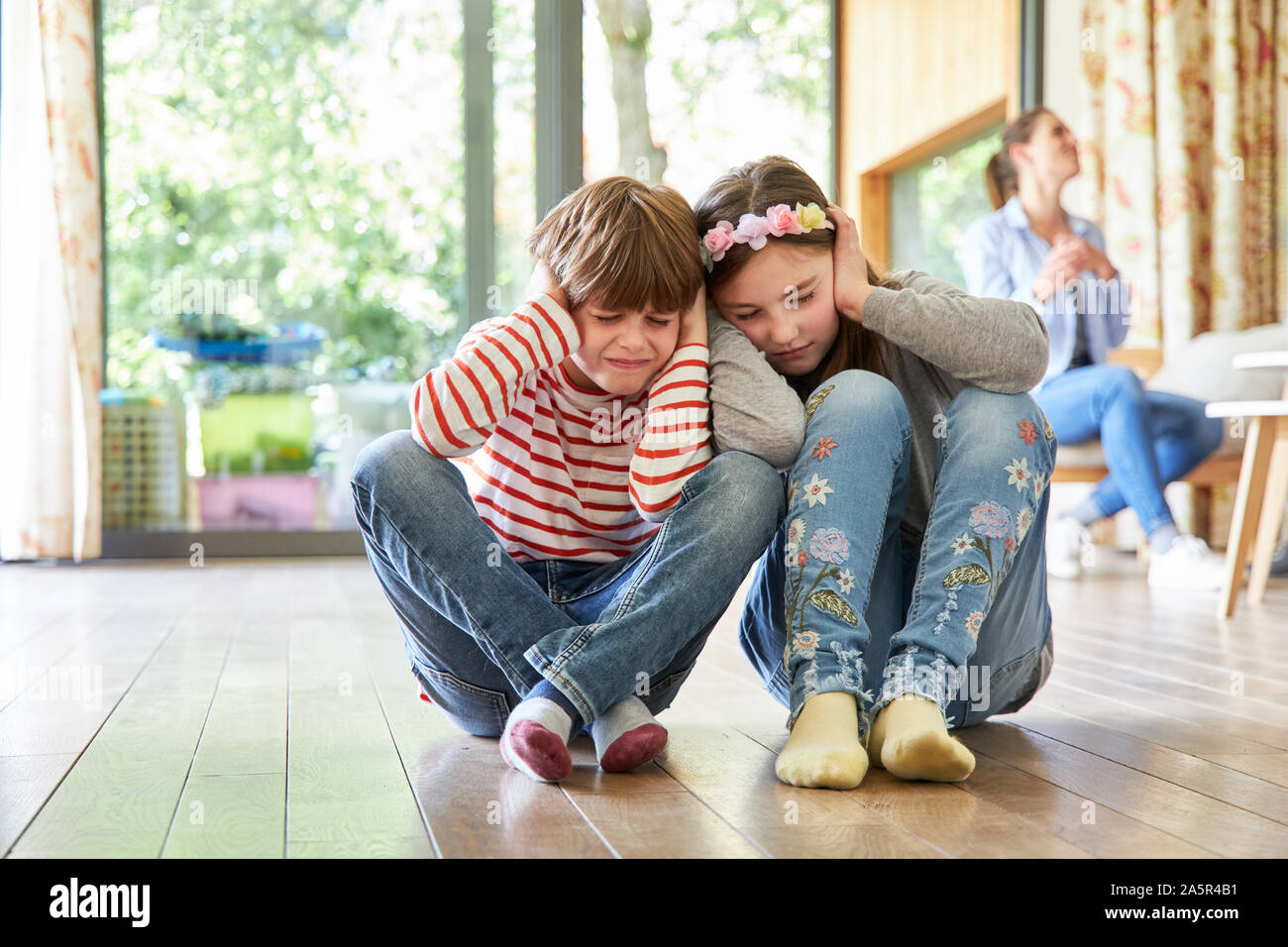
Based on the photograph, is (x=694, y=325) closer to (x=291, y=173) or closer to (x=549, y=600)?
(x=549, y=600)

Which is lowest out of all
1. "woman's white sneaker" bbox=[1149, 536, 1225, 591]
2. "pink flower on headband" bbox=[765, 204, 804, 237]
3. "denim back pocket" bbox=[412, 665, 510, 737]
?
"woman's white sneaker" bbox=[1149, 536, 1225, 591]

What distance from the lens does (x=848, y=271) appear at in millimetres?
1200

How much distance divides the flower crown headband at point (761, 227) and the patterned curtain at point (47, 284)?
274 cm

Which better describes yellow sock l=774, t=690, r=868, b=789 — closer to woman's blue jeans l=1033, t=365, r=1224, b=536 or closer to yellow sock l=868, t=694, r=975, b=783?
yellow sock l=868, t=694, r=975, b=783

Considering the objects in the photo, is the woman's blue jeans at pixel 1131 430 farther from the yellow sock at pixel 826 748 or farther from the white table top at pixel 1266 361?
the yellow sock at pixel 826 748

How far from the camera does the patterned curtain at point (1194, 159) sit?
359 centimetres

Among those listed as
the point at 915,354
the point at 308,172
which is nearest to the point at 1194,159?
the point at 308,172

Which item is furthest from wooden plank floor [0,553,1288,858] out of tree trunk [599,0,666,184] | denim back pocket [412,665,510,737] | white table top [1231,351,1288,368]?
tree trunk [599,0,666,184]

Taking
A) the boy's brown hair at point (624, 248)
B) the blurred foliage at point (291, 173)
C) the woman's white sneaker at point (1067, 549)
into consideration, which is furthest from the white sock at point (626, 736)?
the blurred foliage at point (291, 173)

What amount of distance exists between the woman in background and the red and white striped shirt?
5.68 feet

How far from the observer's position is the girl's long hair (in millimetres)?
1185

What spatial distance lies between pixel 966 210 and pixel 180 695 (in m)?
3.40

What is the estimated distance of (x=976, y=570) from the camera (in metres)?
1.06
